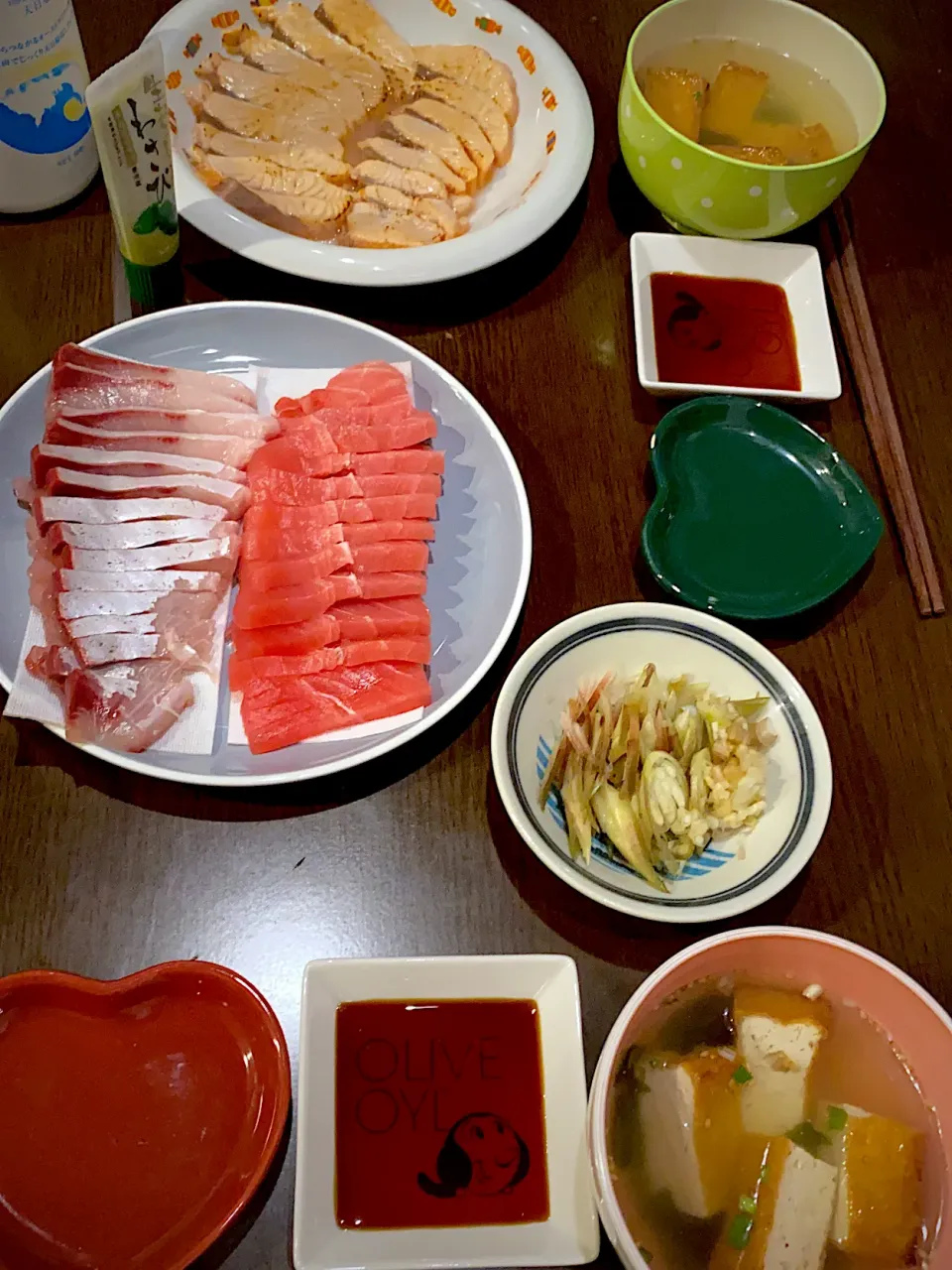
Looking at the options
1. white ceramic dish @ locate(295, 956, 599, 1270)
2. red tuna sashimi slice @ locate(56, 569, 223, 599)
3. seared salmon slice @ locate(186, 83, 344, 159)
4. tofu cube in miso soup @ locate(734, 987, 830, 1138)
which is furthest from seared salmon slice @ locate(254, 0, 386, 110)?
tofu cube in miso soup @ locate(734, 987, 830, 1138)

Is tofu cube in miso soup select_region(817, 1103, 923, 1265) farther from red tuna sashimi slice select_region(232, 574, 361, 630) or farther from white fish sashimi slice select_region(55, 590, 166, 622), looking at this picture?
white fish sashimi slice select_region(55, 590, 166, 622)

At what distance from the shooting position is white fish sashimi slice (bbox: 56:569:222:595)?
4.60 ft

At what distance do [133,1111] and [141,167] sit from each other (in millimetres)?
1284

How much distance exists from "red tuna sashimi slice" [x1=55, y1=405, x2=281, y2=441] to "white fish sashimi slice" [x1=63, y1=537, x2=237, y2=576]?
0.20 meters

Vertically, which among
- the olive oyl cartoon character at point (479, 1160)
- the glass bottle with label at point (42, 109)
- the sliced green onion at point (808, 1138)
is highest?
the glass bottle with label at point (42, 109)

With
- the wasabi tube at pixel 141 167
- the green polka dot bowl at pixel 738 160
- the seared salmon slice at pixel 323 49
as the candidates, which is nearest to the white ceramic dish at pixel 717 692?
the green polka dot bowl at pixel 738 160

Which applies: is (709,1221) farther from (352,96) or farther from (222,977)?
(352,96)

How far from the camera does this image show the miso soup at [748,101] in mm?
1823

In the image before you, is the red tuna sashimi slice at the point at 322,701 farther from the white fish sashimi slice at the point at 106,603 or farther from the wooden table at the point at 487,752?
the white fish sashimi slice at the point at 106,603

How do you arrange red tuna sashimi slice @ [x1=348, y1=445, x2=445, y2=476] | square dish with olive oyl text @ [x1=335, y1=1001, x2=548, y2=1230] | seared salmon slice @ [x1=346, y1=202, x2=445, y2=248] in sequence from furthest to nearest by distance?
1. seared salmon slice @ [x1=346, y1=202, x2=445, y2=248]
2. red tuna sashimi slice @ [x1=348, y1=445, x2=445, y2=476]
3. square dish with olive oyl text @ [x1=335, y1=1001, x2=548, y2=1230]

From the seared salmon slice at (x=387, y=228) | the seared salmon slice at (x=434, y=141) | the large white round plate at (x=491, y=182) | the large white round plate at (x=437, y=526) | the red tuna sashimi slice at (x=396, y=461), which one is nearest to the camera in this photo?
the large white round plate at (x=437, y=526)

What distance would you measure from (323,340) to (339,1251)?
134cm

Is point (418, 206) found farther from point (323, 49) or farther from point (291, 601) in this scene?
point (291, 601)

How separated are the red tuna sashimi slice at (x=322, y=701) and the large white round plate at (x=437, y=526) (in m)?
0.03
